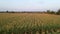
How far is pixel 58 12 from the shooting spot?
6594cm

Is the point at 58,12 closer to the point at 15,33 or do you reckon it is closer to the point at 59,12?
the point at 59,12

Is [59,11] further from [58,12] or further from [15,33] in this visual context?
[15,33]

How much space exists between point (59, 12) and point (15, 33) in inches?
2241

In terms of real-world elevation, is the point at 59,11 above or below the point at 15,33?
below

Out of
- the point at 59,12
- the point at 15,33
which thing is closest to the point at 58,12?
the point at 59,12

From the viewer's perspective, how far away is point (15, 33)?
10445 mm

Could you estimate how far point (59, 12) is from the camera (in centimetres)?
6569

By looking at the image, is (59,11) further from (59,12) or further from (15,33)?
(15,33)

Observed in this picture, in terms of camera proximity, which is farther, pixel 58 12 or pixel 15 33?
pixel 58 12

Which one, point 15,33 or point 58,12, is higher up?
point 15,33

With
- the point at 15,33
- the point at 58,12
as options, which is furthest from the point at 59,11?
the point at 15,33

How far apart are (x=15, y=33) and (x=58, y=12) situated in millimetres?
57078

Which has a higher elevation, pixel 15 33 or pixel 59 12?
pixel 15 33
